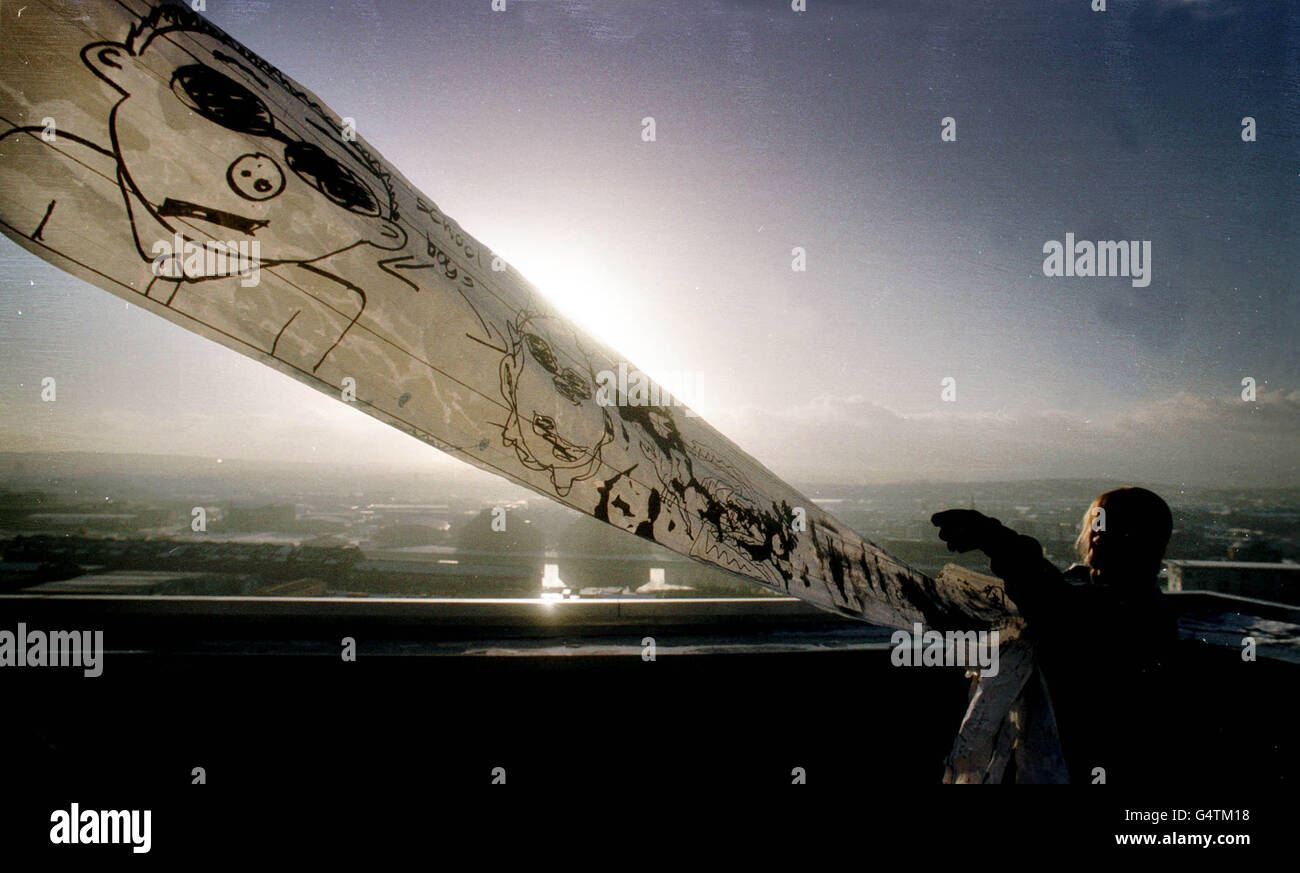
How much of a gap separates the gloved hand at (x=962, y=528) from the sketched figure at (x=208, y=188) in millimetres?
1081

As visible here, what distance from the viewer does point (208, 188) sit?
46 centimetres

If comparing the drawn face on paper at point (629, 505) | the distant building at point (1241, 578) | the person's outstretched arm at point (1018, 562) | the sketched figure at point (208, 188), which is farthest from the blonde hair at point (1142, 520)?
the distant building at point (1241, 578)

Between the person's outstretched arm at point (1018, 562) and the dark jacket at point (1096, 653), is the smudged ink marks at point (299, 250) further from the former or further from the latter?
the dark jacket at point (1096, 653)

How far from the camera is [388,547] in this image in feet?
11.6

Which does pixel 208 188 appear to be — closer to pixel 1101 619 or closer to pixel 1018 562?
pixel 1018 562

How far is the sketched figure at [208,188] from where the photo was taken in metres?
0.41

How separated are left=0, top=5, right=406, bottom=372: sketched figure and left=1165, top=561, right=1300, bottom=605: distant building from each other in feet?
15.3

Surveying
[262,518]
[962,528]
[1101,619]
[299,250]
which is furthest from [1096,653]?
[262,518]

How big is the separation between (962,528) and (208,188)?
4.14ft

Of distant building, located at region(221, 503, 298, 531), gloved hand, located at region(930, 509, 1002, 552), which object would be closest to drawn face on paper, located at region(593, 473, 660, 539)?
gloved hand, located at region(930, 509, 1002, 552)

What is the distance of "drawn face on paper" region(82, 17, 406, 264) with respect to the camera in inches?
16.8

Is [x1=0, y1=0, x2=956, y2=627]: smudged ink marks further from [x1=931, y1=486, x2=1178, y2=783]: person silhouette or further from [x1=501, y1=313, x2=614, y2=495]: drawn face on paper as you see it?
[x1=931, y1=486, x2=1178, y2=783]: person silhouette
